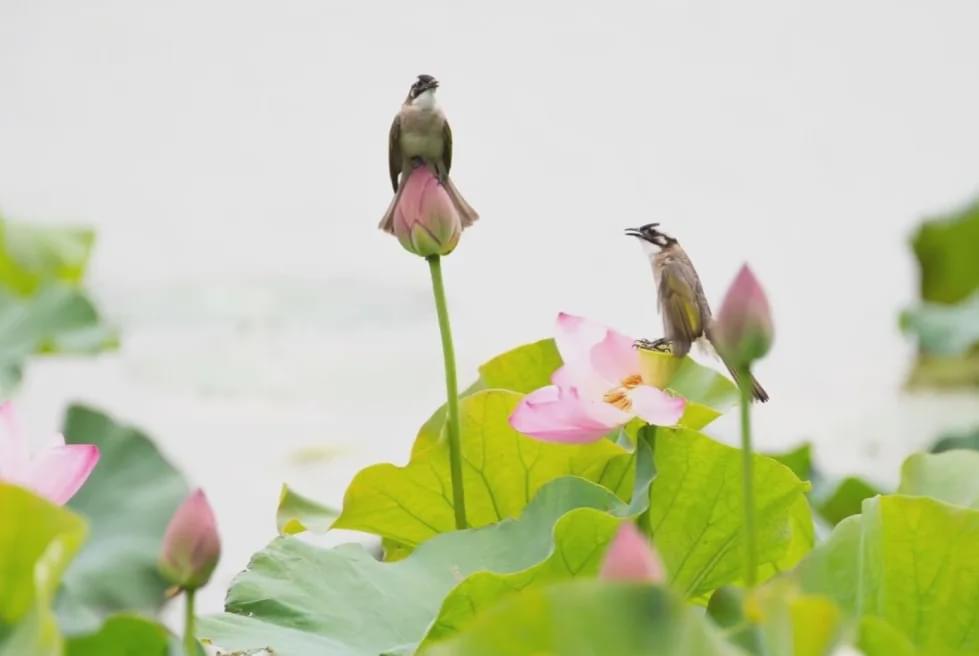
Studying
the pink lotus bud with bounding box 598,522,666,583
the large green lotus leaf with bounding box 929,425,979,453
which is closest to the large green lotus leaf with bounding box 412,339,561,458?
the pink lotus bud with bounding box 598,522,666,583

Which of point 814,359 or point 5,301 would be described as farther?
point 814,359

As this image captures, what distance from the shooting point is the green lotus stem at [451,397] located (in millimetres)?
811

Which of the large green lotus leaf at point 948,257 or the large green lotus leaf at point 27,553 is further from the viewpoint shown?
the large green lotus leaf at point 948,257

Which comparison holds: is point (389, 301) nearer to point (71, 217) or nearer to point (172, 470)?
point (71, 217)

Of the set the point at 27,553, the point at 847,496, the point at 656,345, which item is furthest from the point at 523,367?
the point at 847,496

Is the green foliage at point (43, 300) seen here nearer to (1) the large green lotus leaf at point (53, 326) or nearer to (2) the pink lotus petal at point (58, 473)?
(1) the large green lotus leaf at point (53, 326)

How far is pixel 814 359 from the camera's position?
367 cm

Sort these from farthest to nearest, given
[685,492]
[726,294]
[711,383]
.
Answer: [711,383] → [685,492] → [726,294]

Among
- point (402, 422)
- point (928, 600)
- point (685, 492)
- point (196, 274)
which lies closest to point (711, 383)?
point (685, 492)

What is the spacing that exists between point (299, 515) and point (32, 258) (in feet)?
5.26

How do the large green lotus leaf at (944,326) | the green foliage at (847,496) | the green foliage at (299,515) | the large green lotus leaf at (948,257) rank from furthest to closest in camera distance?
1. the large green lotus leaf at (948,257)
2. the large green lotus leaf at (944,326)
3. the green foliage at (847,496)
4. the green foliage at (299,515)

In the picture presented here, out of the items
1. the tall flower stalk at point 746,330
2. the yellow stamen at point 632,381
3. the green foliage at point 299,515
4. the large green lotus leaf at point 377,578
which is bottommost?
the green foliage at point 299,515

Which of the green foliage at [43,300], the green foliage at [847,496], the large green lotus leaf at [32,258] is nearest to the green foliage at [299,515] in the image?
the green foliage at [847,496]

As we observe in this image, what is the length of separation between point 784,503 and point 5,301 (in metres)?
1.73
